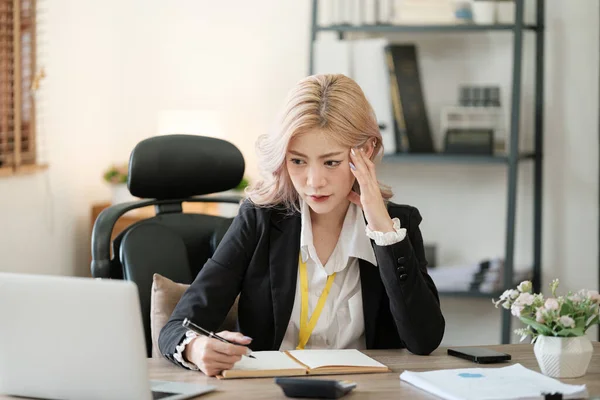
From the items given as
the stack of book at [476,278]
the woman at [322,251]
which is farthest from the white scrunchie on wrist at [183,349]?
the stack of book at [476,278]

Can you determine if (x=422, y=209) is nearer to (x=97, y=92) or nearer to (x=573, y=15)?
(x=573, y=15)

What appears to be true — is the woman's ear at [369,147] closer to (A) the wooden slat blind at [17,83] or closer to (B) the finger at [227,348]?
(B) the finger at [227,348]

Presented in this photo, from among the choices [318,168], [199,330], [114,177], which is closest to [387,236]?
[318,168]

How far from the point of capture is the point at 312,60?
3.88 metres

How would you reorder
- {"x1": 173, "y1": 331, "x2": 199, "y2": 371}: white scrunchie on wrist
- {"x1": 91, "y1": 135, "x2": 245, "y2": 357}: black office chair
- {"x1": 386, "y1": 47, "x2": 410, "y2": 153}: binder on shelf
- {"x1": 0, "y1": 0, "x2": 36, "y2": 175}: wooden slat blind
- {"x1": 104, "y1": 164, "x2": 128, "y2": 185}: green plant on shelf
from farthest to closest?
{"x1": 104, "y1": 164, "x2": 128, "y2": 185}: green plant on shelf, {"x1": 386, "y1": 47, "x2": 410, "y2": 153}: binder on shelf, {"x1": 0, "y1": 0, "x2": 36, "y2": 175}: wooden slat blind, {"x1": 91, "y1": 135, "x2": 245, "y2": 357}: black office chair, {"x1": 173, "y1": 331, "x2": 199, "y2": 371}: white scrunchie on wrist

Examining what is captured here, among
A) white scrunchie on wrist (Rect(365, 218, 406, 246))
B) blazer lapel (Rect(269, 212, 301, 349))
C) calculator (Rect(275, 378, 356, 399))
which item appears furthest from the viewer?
blazer lapel (Rect(269, 212, 301, 349))

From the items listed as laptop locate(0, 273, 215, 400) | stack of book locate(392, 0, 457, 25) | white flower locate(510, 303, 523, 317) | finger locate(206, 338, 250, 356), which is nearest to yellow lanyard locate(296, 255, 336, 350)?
finger locate(206, 338, 250, 356)

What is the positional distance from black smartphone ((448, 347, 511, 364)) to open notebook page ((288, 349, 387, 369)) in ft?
0.66

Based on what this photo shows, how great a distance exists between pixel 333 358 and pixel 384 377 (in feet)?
0.43

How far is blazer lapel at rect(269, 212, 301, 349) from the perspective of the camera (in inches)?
82.9

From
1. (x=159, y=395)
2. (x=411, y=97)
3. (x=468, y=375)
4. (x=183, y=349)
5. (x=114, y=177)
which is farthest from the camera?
(x=114, y=177)

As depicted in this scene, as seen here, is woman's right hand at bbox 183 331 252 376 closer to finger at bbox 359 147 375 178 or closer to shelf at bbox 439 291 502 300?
finger at bbox 359 147 375 178

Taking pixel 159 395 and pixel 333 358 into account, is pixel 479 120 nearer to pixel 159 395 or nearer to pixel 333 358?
pixel 333 358

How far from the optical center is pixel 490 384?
1.63 metres
